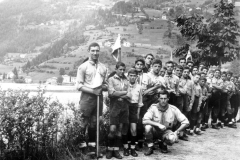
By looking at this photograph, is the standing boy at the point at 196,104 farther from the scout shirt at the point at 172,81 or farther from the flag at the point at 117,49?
the flag at the point at 117,49

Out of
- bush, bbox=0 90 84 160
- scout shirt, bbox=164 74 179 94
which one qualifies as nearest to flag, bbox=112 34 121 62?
scout shirt, bbox=164 74 179 94

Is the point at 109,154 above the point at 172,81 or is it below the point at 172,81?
below

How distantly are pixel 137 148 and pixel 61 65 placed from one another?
5844 cm

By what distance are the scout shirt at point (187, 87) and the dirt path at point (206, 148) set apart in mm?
975

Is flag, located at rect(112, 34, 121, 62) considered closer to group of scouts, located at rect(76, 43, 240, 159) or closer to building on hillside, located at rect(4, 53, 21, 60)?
group of scouts, located at rect(76, 43, 240, 159)

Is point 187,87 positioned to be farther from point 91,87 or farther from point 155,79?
point 91,87

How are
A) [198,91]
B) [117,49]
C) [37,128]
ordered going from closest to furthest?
[37,128] → [117,49] → [198,91]

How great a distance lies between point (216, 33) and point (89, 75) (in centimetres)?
785

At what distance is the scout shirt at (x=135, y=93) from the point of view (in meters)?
5.06

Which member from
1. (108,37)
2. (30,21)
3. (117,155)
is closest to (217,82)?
(117,155)

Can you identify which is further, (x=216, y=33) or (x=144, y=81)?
(x=216, y=33)

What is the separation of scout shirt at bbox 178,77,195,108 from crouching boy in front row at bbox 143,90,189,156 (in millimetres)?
1334

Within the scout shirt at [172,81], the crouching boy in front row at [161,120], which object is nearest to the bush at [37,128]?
the crouching boy in front row at [161,120]

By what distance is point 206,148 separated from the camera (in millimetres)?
5801
